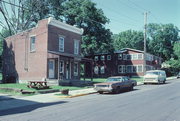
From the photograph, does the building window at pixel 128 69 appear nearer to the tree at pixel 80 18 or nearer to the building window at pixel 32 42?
the tree at pixel 80 18

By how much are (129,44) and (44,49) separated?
198 ft

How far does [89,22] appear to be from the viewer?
165ft

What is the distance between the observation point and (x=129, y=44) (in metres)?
83.2

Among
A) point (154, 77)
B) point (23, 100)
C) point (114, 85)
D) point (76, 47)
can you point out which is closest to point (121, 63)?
point (76, 47)

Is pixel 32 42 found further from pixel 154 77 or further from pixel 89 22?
pixel 89 22

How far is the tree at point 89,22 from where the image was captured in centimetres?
4856

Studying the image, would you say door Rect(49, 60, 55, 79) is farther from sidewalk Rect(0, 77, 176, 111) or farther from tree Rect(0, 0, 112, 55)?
tree Rect(0, 0, 112, 55)

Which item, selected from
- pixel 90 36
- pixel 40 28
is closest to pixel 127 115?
→ pixel 40 28

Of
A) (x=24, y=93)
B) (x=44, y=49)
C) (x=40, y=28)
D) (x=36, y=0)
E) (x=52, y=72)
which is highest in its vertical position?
(x=36, y=0)

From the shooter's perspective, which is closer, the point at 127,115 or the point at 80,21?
the point at 127,115

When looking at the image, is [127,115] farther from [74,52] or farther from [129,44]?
[129,44]

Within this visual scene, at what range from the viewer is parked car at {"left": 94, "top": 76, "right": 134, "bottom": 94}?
1828 cm

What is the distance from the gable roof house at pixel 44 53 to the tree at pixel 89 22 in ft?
54.9

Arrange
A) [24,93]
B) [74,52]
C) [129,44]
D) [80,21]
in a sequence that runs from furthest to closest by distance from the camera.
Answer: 1. [129,44]
2. [80,21]
3. [74,52]
4. [24,93]
